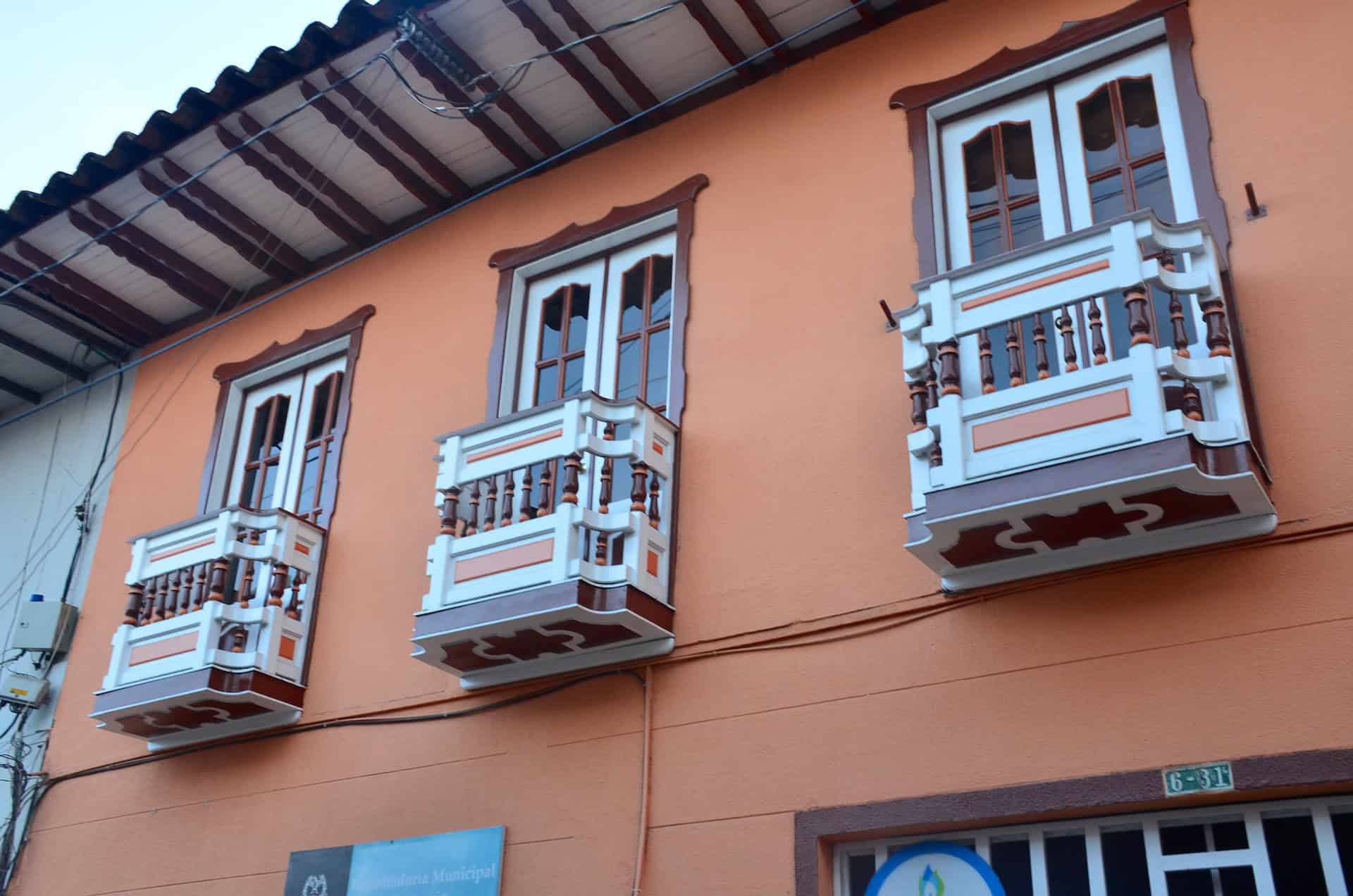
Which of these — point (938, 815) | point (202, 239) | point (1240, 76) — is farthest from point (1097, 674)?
point (202, 239)

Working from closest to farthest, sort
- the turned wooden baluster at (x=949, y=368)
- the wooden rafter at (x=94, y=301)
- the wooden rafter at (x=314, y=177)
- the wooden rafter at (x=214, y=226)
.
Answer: the turned wooden baluster at (x=949, y=368) < the wooden rafter at (x=314, y=177) < the wooden rafter at (x=214, y=226) < the wooden rafter at (x=94, y=301)

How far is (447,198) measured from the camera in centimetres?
849

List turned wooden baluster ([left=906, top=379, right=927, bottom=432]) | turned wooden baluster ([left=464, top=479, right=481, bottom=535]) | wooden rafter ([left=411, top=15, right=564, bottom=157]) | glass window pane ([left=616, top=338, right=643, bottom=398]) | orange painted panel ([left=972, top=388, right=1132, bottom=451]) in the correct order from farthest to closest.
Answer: wooden rafter ([left=411, top=15, right=564, bottom=157])
glass window pane ([left=616, top=338, right=643, bottom=398])
turned wooden baluster ([left=464, top=479, right=481, bottom=535])
turned wooden baluster ([left=906, top=379, right=927, bottom=432])
orange painted panel ([left=972, top=388, right=1132, bottom=451])

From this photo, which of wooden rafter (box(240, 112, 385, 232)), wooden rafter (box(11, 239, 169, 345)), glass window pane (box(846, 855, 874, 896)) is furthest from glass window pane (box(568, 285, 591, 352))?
wooden rafter (box(11, 239, 169, 345))

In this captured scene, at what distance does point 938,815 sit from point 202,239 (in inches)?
244

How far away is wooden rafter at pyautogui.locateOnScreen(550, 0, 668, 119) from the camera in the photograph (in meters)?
7.15

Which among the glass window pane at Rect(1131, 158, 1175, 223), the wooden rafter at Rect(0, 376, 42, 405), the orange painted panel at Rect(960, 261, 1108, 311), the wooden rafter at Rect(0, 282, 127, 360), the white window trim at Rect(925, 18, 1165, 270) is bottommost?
the orange painted panel at Rect(960, 261, 1108, 311)

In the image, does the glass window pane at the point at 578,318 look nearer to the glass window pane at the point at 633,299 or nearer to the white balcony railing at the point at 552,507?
the glass window pane at the point at 633,299

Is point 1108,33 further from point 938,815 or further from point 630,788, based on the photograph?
point 630,788

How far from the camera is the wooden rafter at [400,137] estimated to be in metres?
7.66

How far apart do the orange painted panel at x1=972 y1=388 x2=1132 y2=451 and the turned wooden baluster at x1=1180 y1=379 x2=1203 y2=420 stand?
7.7 inches

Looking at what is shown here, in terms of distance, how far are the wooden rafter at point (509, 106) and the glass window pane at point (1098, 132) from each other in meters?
3.13

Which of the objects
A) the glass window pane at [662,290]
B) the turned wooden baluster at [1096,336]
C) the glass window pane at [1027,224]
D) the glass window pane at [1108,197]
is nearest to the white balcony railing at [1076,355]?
the turned wooden baluster at [1096,336]

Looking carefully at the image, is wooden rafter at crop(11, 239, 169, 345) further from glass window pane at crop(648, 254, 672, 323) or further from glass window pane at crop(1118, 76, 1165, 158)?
glass window pane at crop(1118, 76, 1165, 158)
